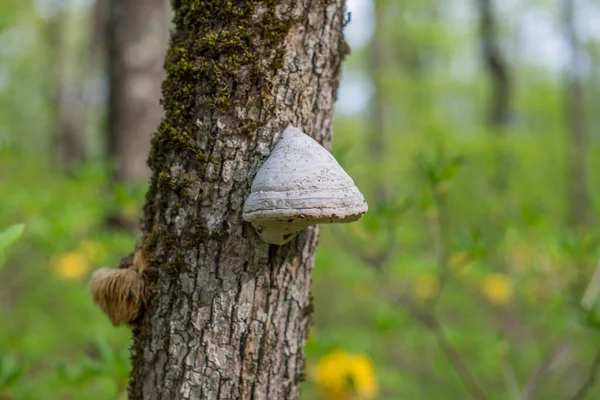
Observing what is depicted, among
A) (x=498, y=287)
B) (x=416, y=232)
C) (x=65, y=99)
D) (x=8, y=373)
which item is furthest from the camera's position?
(x=65, y=99)

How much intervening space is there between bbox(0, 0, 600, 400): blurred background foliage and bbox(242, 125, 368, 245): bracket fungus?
0.53m

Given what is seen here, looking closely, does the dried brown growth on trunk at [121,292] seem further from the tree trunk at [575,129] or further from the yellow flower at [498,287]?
the tree trunk at [575,129]

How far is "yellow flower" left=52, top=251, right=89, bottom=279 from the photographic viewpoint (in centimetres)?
412

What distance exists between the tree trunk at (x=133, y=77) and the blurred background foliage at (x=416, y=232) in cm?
16

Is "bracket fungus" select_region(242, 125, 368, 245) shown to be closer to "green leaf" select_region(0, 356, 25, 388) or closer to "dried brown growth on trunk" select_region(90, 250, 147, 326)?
"dried brown growth on trunk" select_region(90, 250, 147, 326)

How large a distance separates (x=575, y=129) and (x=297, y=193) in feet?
42.5

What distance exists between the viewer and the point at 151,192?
1.40 meters

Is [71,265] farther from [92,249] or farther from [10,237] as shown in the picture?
[10,237]

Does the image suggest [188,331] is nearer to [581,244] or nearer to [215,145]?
[215,145]

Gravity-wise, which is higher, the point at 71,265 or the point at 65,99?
the point at 65,99

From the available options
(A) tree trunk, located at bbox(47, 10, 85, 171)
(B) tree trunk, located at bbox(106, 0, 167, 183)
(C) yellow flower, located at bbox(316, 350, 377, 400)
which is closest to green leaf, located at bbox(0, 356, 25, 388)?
(C) yellow flower, located at bbox(316, 350, 377, 400)

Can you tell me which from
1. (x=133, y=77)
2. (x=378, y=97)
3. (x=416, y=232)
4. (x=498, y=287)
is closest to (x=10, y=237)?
(x=133, y=77)

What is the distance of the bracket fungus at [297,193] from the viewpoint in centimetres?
112

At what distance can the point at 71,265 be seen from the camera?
417 cm
